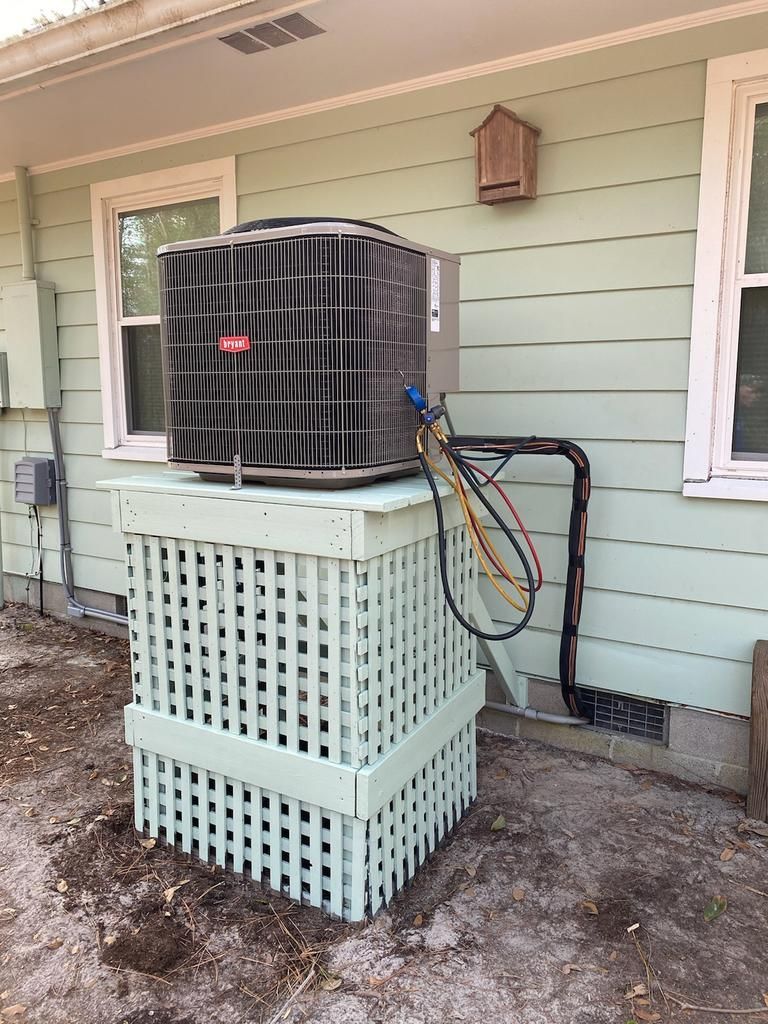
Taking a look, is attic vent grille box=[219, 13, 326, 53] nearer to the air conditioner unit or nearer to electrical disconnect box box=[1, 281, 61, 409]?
the air conditioner unit

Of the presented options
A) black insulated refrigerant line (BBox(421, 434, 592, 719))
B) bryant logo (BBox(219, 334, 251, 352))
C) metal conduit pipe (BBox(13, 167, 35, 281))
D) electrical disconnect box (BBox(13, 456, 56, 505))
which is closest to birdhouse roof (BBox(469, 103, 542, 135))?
black insulated refrigerant line (BBox(421, 434, 592, 719))

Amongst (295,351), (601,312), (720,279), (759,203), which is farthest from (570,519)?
(295,351)

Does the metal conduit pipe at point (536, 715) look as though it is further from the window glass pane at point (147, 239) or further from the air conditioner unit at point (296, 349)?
the window glass pane at point (147, 239)

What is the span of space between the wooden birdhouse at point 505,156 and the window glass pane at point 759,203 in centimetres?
74

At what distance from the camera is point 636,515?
271cm

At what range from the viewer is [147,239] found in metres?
3.98

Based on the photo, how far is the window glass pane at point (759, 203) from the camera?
7.84 feet

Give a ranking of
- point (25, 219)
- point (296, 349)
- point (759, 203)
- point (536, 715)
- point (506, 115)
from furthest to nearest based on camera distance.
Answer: point (25, 219) < point (536, 715) < point (506, 115) < point (759, 203) < point (296, 349)

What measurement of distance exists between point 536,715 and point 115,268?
3.26 m

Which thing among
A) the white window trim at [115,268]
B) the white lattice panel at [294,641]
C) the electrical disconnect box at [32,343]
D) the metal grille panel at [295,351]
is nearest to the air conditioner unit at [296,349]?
the metal grille panel at [295,351]

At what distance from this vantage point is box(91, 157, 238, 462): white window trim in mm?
3717

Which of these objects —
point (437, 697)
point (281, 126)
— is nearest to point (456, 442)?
point (437, 697)

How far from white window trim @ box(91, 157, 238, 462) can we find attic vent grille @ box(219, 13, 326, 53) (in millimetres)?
1087

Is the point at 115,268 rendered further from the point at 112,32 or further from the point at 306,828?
the point at 306,828
